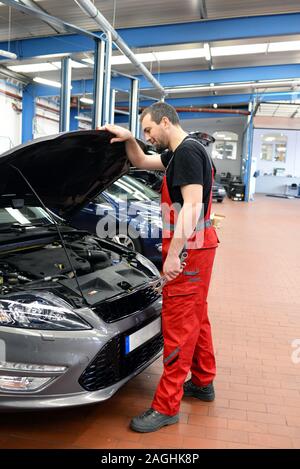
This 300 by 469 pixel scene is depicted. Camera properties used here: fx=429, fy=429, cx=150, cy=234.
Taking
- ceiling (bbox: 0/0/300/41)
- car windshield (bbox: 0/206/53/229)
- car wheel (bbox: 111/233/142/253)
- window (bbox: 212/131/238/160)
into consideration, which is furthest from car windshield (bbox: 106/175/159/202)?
window (bbox: 212/131/238/160)

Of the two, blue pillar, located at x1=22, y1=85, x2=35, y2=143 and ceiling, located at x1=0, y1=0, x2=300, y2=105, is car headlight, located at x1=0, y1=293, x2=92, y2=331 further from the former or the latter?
blue pillar, located at x1=22, y1=85, x2=35, y2=143

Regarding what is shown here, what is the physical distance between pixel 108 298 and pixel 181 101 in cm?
1718

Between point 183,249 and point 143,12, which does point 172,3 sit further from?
point 183,249

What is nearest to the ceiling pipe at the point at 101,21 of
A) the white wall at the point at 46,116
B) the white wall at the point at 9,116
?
the white wall at the point at 9,116

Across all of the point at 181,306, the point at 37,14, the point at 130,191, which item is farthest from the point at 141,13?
the point at 181,306

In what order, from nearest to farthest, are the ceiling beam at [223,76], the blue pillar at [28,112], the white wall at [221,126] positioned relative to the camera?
1. the ceiling beam at [223,76]
2. the blue pillar at [28,112]
3. the white wall at [221,126]

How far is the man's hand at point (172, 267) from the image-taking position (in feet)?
7.00

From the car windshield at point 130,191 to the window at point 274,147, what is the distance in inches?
750

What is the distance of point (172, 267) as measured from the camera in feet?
7.00

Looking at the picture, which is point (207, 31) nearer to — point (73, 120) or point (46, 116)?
point (73, 120)

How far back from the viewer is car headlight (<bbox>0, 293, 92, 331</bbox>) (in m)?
1.98

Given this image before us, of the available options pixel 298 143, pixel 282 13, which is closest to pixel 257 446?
pixel 282 13

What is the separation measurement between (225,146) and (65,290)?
79.6 feet

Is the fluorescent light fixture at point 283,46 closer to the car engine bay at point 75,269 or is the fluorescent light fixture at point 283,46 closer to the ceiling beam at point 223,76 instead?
the ceiling beam at point 223,76
